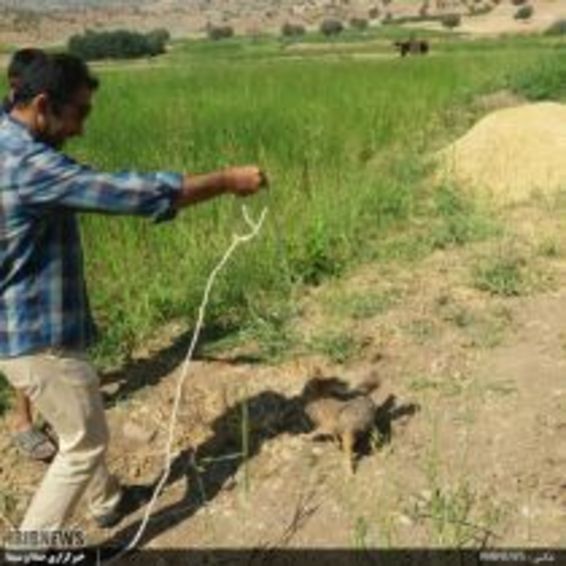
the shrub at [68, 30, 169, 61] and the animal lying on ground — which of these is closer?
the animal lying on ground

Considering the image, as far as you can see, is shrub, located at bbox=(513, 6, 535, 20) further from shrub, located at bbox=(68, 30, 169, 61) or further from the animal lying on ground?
the animal lying on ground

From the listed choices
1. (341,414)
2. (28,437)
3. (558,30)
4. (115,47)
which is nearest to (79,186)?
(341,414)

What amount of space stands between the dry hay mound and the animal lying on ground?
3841 mm

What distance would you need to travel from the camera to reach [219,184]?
116 inches

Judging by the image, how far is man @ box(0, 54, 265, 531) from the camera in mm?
2793

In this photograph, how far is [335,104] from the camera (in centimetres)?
1138

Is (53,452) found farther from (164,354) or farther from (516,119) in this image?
(516,119)

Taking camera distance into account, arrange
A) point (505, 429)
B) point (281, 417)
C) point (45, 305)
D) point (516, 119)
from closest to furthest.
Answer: point (45, 305)
point (505, 429)
point (281, 417)
point (516, 119)

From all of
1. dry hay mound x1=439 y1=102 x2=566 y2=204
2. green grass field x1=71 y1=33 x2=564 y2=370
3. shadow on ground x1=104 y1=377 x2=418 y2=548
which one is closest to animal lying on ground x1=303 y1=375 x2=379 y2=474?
shadow on ground x1=104 y1=377 x2=418 y2=548

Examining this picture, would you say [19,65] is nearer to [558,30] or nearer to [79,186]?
[79,186]

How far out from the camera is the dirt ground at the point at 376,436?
3379mm

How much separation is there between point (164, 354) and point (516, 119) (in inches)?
204

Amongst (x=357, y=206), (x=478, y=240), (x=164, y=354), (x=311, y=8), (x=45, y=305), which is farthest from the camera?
(x=311, y=8)

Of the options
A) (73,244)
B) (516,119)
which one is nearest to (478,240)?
(516,119)
